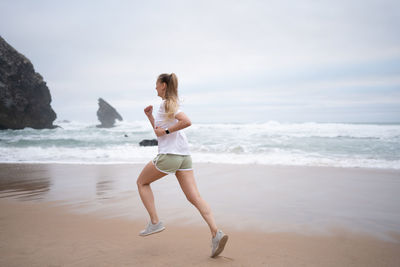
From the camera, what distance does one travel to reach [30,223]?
406 cm

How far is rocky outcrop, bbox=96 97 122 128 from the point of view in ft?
211

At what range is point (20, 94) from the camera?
37.3 meters

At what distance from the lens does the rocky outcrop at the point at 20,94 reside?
35.3 m

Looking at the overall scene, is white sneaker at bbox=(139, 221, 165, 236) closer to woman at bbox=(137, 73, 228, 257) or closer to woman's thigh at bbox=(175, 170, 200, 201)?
woman at bbox=(137, 73, 228, 257)

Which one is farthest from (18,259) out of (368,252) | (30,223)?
(368,252)

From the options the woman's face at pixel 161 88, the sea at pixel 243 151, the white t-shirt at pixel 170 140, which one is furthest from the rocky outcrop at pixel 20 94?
the white t-shirt at pixel 170 140

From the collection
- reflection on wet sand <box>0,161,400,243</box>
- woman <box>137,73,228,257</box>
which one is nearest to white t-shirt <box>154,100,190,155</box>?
woman <box>137,73,228,257</box>

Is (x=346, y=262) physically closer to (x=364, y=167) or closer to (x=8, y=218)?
(x=8, y=218)

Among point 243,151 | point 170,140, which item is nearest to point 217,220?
point 170,140

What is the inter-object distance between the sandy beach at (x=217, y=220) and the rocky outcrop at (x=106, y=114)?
194 ft

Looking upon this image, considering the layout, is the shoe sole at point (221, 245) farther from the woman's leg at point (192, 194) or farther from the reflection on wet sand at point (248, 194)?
the reflection on wet sand at point (248, 194)

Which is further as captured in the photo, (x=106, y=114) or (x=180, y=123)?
(x=106, y=114)

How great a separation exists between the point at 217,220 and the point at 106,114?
6434cm

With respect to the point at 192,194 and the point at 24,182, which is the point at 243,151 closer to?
the point at 24,182
